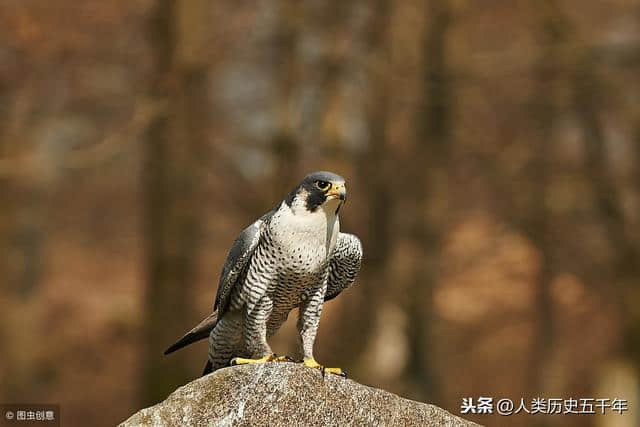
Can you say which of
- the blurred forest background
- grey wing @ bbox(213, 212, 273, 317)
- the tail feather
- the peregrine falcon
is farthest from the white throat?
the blurred forest background

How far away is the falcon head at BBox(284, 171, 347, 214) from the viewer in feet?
17.5

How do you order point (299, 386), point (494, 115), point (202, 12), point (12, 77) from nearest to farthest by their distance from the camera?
point (299, 386)
point (202, 12)
point (12, 77)
point (494, 115)

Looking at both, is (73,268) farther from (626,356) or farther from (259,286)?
(259,286)

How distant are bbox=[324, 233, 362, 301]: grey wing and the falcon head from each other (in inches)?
17.6

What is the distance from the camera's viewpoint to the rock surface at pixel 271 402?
210 inches

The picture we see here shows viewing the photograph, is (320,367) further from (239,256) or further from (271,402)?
(239,256)

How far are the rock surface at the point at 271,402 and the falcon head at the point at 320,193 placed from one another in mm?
811

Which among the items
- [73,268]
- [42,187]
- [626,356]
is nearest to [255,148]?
[42,187]

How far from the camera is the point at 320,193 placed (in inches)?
213

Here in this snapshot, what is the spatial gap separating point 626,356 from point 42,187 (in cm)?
1001

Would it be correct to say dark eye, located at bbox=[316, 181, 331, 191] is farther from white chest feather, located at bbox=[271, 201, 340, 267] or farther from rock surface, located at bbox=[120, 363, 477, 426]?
rock surface, located at bbox=[120, 363, 477, 426]

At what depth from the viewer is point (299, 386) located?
5.44 meters

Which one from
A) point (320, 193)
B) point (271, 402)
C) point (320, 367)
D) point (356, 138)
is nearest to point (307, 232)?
point (320, 193)

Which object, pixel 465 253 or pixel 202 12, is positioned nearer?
pixel 202 12
